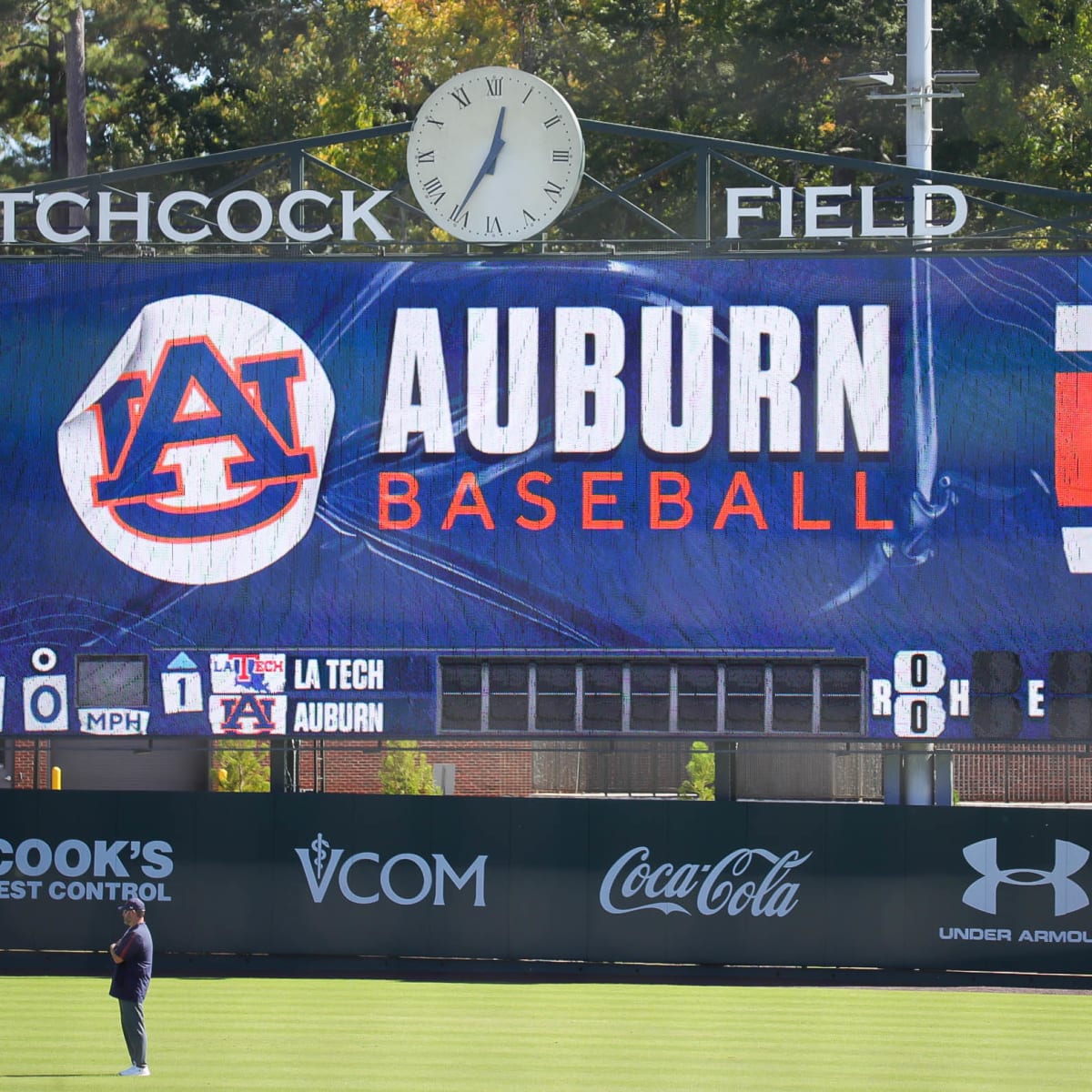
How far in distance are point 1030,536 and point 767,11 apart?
695 inches

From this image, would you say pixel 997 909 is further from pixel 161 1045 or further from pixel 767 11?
pixel 767 11

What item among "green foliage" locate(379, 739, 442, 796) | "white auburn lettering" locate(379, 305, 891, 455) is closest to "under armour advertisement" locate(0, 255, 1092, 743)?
"white auburn lettering" locate(379, 305, 891, 455)

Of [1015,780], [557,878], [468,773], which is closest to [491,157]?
[557,878]

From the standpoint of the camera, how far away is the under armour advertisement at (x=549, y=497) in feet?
44.1

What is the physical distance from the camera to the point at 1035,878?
47.6 feet

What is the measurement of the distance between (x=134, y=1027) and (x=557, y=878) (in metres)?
4.73

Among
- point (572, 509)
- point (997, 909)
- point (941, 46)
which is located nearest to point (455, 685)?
point (572, 509)

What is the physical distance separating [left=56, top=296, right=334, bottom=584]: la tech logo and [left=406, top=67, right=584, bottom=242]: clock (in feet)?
6.08

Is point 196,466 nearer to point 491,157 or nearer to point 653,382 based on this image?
point 491,157

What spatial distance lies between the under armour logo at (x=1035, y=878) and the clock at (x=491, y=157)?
20.6 ft

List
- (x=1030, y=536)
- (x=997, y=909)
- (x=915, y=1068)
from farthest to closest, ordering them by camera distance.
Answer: (x=997, y=909) → (x=1030, y=536) → (x=915, y=1068)

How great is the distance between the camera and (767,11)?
28.8 metres

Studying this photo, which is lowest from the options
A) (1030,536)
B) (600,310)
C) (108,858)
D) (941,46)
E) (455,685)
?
(108,858)

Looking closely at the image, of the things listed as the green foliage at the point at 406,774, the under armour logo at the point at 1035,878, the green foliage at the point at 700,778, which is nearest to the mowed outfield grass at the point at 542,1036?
the under armour logo at the point at 1035,878
